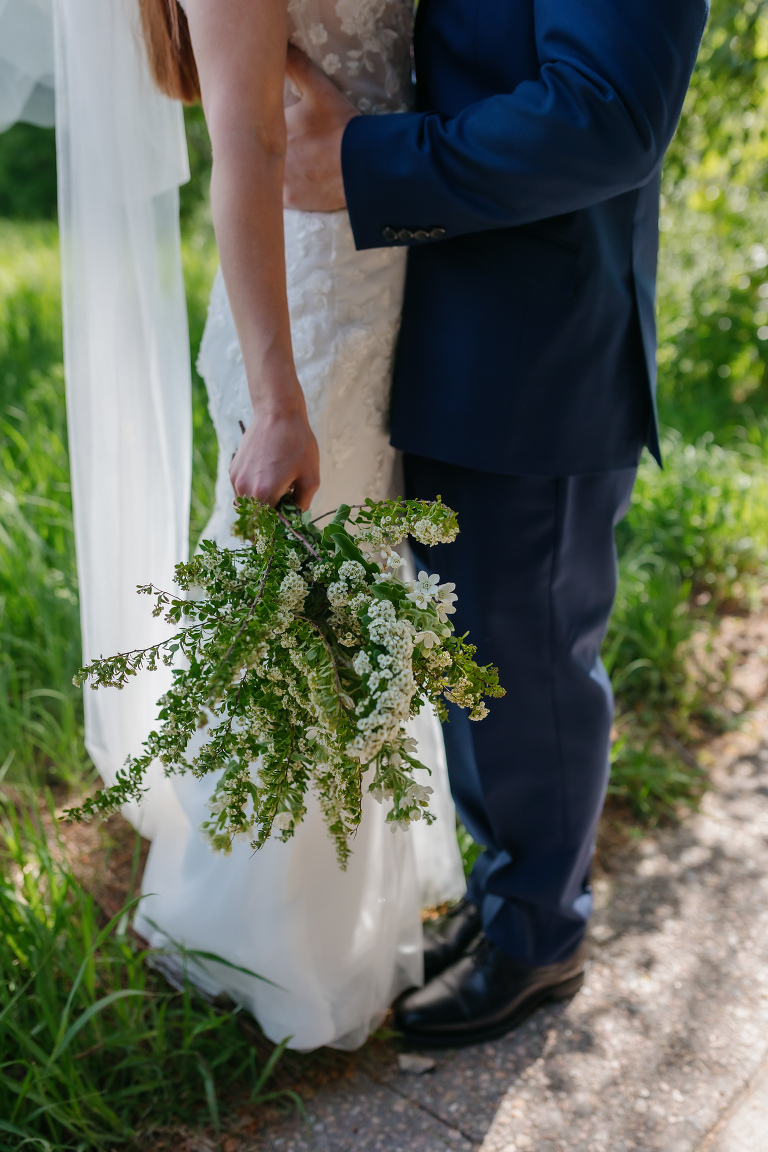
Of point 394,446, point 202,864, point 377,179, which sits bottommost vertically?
point 202,864

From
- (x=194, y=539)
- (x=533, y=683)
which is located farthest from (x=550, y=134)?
(x=194, y=539)

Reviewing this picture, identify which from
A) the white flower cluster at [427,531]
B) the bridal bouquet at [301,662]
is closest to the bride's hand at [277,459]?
the bridal bouquet at [301,662]

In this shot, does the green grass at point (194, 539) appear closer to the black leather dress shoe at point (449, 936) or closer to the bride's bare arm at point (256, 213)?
the black leather dress shoe at point (449, 936)

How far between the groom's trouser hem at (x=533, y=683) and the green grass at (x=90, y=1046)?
535 millimetres

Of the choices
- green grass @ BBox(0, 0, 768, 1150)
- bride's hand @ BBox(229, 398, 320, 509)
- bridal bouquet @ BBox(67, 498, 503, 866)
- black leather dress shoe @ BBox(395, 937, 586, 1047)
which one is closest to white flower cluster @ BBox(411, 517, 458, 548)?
bridal bouquet @ BBox(67, 498, 503, 866)

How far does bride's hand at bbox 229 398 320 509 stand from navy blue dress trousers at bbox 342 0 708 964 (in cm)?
28

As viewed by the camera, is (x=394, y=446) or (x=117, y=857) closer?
(x=394, y=446)

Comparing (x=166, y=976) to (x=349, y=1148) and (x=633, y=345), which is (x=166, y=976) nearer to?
(x=349, y=1148)

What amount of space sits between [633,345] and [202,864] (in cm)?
117

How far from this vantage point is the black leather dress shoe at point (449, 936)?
1745mm

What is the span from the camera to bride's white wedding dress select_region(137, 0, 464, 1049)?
130 centimetres

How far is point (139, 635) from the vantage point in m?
1.63

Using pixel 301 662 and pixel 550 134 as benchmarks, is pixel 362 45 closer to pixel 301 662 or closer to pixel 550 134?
pixel 550 134

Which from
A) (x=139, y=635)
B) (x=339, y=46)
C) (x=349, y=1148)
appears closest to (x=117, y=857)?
(x=139, y=635)
